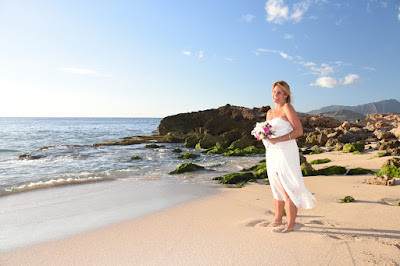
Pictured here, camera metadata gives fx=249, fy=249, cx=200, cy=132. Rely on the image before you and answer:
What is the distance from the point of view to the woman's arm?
12.5ft

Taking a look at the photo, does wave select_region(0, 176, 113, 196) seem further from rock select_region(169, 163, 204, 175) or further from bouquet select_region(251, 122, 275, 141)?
bouquet select_region(251, 122, 275, 141)

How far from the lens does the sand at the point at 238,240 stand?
3342 mm

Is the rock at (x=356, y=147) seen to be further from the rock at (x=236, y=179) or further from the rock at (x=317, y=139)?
the rock at (x=236, y=179)

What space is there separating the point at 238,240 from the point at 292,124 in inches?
78.6

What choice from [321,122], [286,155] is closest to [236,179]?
[286,155]

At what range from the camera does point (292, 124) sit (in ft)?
12.6

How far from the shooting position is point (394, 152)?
39.4 ft

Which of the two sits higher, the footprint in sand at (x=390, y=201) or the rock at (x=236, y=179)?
the footprint in sand at (x=390, y=201)

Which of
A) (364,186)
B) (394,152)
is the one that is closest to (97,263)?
(364,186)

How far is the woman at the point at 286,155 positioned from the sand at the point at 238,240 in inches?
21.7

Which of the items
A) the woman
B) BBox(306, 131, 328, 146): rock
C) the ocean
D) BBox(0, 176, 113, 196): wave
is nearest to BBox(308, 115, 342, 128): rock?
BBox(306, 131, 328, 146): rock

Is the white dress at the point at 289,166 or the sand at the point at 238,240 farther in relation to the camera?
Answer: the white dress at the point at 289,166

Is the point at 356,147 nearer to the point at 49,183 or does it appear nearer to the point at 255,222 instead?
the point at 255,222

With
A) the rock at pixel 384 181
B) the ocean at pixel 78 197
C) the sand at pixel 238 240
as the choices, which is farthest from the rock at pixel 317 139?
the sand at pixel 238 240
